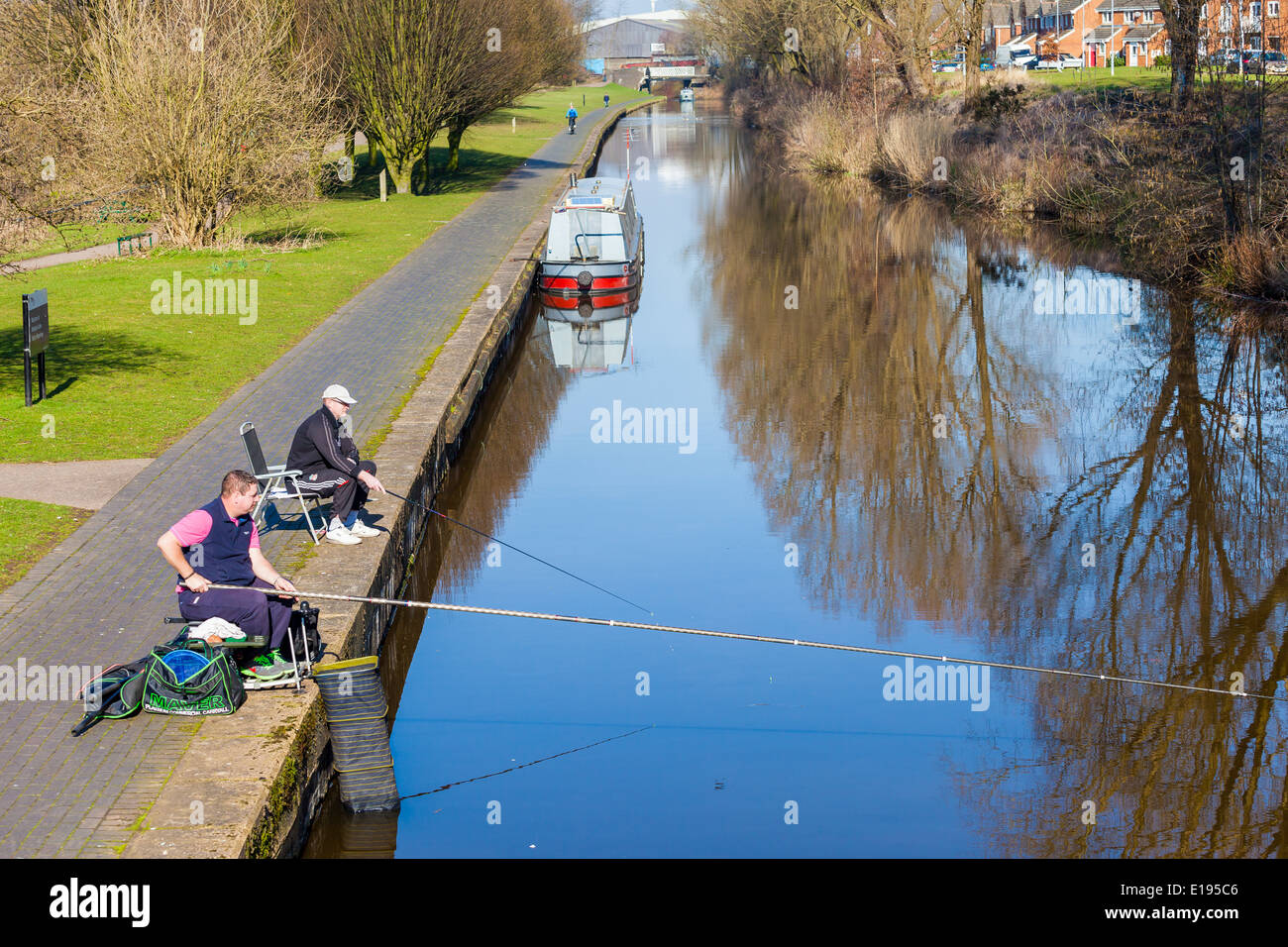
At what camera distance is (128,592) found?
860cm

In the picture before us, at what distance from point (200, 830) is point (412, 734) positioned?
105 inches

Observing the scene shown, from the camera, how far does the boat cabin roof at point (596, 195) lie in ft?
76.8

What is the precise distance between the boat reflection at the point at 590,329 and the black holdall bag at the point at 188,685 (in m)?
12.4

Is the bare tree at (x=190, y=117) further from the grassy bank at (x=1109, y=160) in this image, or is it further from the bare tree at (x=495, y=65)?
the grassy bank at (x=1109, y=160)

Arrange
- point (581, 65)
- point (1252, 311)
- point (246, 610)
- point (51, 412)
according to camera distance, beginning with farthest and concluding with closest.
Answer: point (581, 65)
point (1252, 311)
point (51, 412)
point (246, 610)

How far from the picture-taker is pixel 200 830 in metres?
5.87

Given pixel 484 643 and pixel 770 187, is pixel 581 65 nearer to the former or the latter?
pixel 770 187

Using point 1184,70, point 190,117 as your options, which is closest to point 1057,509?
point 1184,70

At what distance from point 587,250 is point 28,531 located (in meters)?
14.7

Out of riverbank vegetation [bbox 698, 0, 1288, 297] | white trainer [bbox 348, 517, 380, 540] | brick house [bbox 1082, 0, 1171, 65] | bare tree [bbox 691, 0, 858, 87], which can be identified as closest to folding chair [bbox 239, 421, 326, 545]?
white trainer [bbox 348, 517, 380, 540]

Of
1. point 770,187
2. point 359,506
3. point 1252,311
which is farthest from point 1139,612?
point 770,187

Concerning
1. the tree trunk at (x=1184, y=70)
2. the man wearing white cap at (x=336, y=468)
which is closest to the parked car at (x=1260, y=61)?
the tree trunk at (x=1184, y=70)

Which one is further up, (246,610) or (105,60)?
(105,60)

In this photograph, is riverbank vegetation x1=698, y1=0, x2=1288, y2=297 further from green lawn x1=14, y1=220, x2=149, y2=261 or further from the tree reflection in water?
green lawn x1=14, y1=220, x2=149, y2=261
